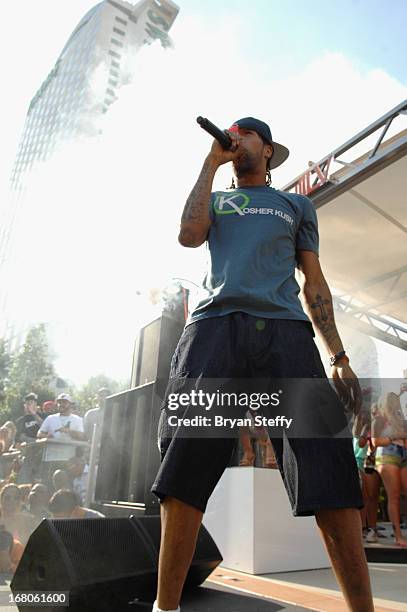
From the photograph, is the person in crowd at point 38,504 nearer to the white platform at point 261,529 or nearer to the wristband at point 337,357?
the white platform at point 261,529

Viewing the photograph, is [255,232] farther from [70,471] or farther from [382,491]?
→ [382,491]

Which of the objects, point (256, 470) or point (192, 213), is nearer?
point (192, 213)

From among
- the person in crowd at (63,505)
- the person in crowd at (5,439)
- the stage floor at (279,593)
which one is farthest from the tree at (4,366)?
the stage floor at (279,593)

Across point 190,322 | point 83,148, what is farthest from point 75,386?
point 190,322

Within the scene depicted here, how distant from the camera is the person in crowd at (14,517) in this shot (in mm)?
3719

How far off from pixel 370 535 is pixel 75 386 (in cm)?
4977

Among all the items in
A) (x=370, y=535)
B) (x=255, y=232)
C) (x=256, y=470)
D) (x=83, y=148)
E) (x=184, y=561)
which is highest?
(x=83, y=148)

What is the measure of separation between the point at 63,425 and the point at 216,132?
534 cm

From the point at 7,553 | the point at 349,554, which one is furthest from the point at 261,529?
the point at 349,554

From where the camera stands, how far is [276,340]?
124 centimetres

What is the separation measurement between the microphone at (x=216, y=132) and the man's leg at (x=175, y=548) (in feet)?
3.32

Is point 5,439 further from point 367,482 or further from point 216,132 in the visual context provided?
point 216,132

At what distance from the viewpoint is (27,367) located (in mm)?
34656

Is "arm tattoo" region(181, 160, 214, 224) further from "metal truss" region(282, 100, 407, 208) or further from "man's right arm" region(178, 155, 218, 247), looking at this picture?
"metal truss" region(282, 100, 407, 208)
